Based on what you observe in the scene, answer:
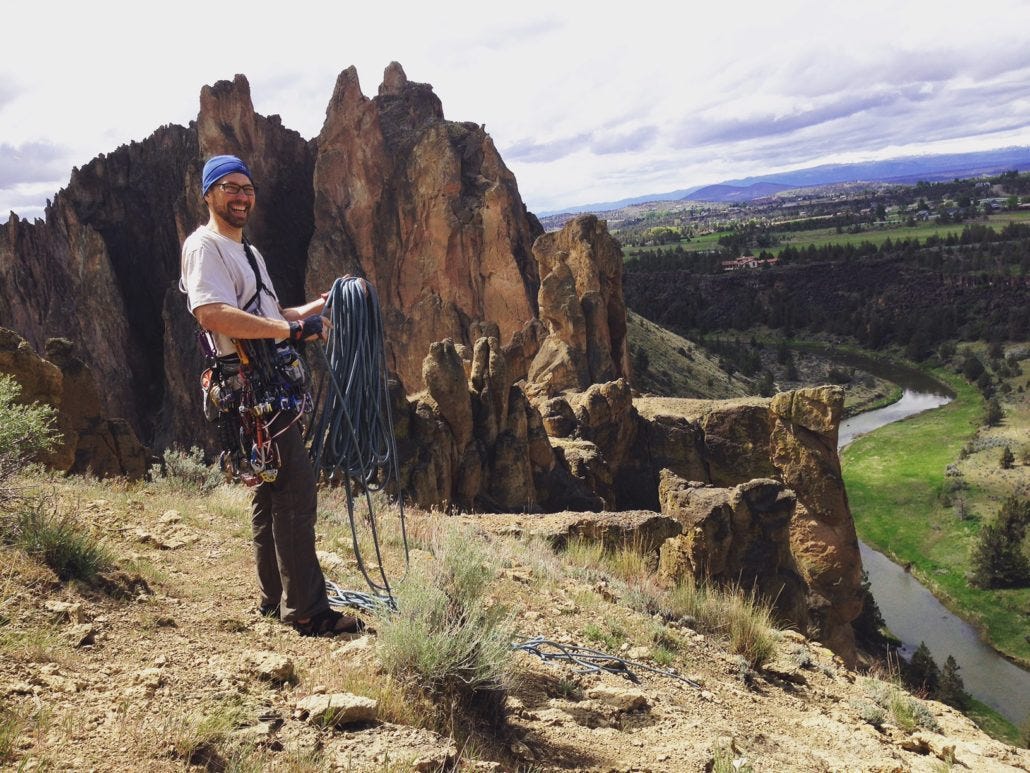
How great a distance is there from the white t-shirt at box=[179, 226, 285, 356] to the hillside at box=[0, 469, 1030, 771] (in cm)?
157

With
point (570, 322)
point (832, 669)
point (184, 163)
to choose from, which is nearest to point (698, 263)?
point (184, 163)

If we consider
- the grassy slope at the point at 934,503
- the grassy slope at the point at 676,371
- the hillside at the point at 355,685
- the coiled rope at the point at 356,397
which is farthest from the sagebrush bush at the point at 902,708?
the grassy slope at the point at 676,371

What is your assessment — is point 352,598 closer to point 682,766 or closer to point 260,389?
point 260,389

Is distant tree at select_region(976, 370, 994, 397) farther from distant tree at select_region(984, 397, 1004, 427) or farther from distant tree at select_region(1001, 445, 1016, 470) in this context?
distant tree at select_region(1001, 445, 1016, 470)

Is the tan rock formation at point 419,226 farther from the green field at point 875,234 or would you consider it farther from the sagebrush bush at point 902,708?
the green field at point 875,234

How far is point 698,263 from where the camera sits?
11975 cm

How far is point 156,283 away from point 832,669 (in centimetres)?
5061

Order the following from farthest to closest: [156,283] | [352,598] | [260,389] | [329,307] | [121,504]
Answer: [156,283] < [121,504] < [352,598] < [329,307] < [260,389]

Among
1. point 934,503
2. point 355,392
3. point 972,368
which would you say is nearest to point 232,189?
point 355,392

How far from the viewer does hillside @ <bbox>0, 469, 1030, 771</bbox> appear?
9.95ft

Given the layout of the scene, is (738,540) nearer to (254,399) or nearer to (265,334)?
(254,399)

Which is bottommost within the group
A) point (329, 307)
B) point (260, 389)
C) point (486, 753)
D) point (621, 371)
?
point (621, 371)

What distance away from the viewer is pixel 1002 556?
3102 centimetres

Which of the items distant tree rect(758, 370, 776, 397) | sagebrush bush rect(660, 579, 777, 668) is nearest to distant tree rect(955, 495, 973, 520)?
distant tree rect(758, 370, 776, 397)
